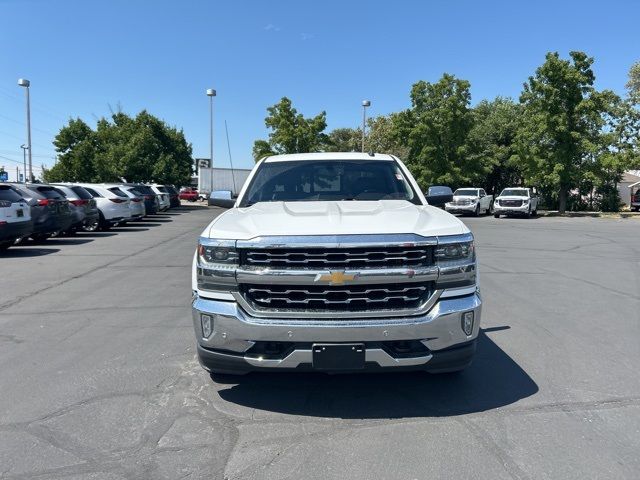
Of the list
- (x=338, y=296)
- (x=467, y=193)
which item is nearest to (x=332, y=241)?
(x=338, y=296)

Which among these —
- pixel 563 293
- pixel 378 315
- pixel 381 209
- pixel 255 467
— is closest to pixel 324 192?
pixel 381 209

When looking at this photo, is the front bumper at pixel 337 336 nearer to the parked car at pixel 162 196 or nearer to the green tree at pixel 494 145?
the parked car at pixel 162 196

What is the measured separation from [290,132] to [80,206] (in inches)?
1031

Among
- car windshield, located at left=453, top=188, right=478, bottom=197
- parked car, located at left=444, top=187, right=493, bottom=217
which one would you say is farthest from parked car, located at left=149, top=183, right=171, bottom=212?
car windshield, located at left=453, top=188, right=478, bottom=197

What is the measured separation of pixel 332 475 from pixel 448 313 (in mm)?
1351

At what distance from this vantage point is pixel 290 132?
42.1 meters

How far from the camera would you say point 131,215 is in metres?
21.5

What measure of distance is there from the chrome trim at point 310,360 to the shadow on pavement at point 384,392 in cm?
50

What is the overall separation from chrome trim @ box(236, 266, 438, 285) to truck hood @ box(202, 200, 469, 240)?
0.85 feet

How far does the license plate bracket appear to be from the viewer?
3688mm

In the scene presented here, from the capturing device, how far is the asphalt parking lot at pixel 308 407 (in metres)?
3.31

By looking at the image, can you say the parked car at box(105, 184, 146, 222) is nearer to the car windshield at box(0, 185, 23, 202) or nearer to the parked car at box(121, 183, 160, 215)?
the parked car at box(121, 183, 160, 215)

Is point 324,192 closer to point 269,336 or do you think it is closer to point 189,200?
point 269,336

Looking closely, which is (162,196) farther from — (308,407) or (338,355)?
(338,355)
